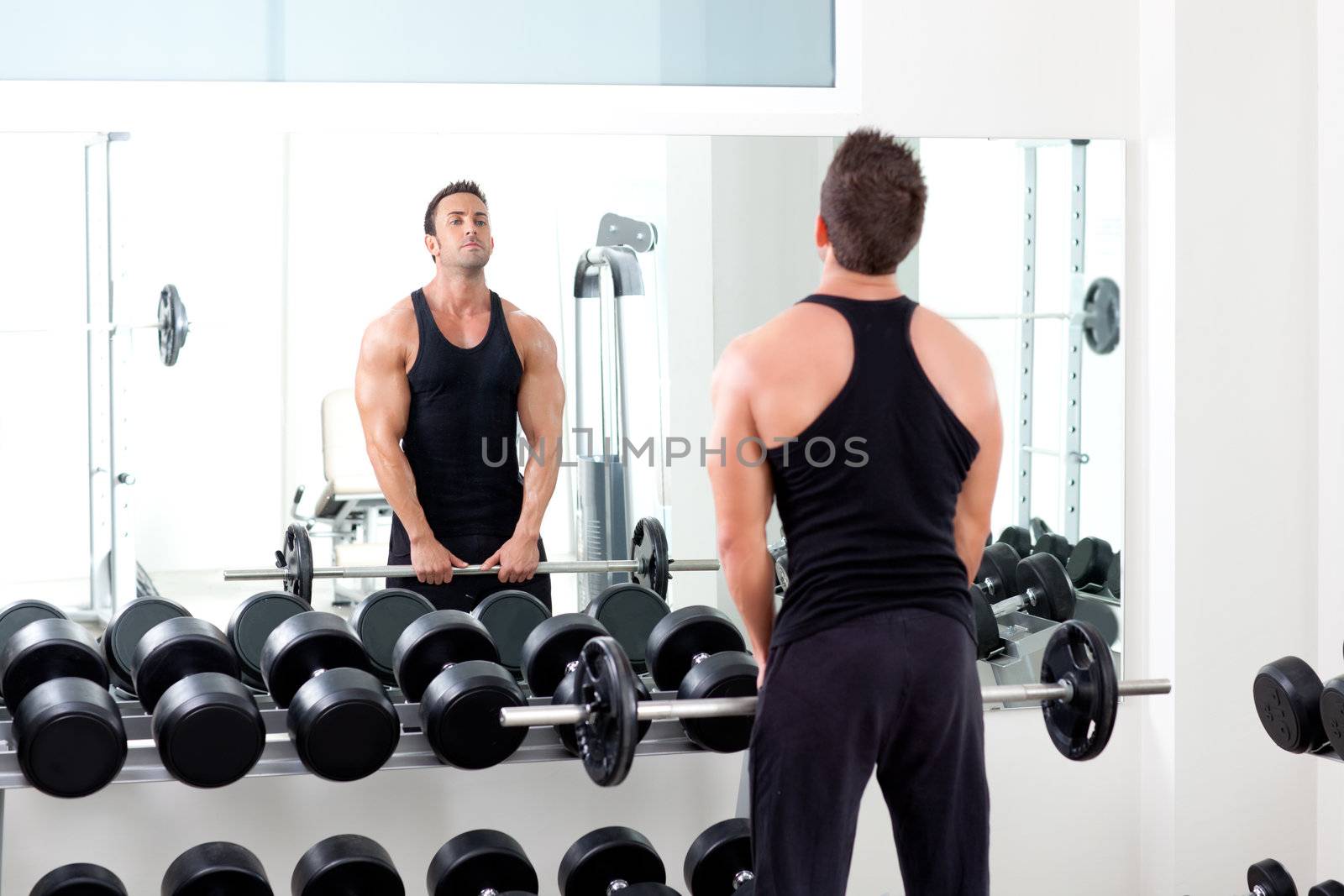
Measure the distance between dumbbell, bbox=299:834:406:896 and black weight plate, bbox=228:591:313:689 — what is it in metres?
0.36

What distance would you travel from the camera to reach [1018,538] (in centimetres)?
303

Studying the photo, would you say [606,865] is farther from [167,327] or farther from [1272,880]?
[167,327]

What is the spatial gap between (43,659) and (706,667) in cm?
106

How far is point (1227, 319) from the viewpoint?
2.90 m

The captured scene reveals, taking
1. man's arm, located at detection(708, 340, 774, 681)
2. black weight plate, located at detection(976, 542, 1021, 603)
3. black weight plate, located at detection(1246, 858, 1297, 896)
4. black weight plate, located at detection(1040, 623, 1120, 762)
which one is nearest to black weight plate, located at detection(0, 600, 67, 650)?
man's arm, located at detection(708, 340, 774, 681)

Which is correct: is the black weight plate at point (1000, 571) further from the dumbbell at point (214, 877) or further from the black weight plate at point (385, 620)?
the dumbbell at point (214, 877)

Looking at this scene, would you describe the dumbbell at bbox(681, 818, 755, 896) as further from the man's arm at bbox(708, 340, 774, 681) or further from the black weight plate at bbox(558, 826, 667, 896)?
the man's arm at bbox(708, 340, 774, 681)

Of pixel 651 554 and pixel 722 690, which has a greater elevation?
pixel 651 554

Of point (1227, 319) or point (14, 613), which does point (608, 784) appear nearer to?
point (14, 613)

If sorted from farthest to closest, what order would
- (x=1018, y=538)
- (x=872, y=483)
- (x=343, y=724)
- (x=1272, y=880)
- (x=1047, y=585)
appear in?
(x=1018, y=538)
(x=1047, y=585)
(x=1272, y=880)
(x=343, y=724)
(x=872, y=483)

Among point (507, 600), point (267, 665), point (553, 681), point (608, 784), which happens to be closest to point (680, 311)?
point (507, 600)

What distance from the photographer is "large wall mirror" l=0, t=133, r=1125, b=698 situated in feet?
8.64

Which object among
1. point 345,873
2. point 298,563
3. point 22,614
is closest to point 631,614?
point 298,563

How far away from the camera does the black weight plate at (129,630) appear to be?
2379 mm
